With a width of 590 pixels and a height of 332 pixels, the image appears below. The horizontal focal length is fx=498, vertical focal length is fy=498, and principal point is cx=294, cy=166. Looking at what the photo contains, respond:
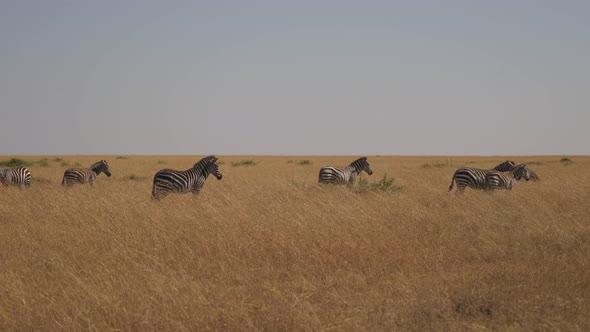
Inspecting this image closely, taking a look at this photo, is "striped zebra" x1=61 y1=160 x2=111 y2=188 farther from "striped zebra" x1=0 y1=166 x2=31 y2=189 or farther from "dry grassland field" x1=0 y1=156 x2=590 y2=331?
"dry grassland field" x1=0 y1=156 x2=590 y2=331

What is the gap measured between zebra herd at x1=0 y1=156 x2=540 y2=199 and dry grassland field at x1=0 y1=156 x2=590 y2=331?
2176 mm

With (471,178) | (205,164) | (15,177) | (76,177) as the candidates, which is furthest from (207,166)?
(15,177)

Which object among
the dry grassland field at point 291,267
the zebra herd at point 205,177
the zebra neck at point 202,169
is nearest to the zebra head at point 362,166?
the zebra herd at point 205,177

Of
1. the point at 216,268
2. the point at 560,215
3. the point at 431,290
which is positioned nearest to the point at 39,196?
the point at 216,268

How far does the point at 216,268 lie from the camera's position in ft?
21.6

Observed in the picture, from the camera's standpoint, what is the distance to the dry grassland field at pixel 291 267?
4.65 metres

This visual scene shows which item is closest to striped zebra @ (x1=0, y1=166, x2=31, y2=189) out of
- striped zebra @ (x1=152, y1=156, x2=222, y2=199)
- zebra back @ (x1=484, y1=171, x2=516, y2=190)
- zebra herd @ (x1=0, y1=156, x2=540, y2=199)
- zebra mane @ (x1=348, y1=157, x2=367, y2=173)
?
zebra herd @ (x1=0, y1=156, x2=540, y2=199)

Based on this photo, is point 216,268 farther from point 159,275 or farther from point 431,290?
point 431,290

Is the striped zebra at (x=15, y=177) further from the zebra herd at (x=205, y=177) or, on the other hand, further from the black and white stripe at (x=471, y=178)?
the black and white stripe at (x=471, y=178)

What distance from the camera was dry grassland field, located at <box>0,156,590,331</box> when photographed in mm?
4648

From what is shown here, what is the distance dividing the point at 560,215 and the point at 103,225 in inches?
375

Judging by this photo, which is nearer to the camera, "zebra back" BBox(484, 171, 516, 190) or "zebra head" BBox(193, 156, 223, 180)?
"zebra head" BBox(193, 156, 223, 180)

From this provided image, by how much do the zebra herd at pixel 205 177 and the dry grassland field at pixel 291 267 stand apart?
2176 millimetres

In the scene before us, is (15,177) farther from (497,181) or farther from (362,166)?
(497,181)
